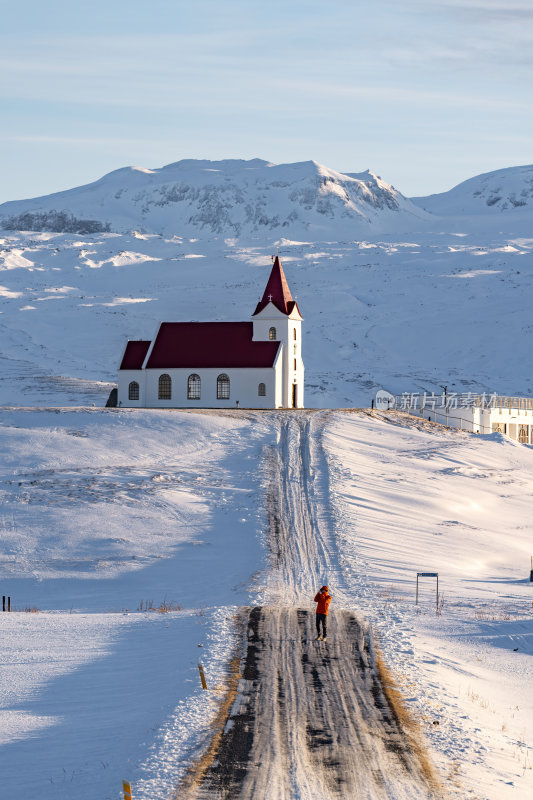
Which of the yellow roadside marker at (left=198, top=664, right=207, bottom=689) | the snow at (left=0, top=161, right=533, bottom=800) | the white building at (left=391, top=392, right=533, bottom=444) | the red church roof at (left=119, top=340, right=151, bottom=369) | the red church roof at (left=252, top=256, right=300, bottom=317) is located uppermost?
the red church roof at (left=252, top=256, right=300, bottom=317)

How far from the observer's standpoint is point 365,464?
60438 mm

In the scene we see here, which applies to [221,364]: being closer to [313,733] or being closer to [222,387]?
[222,387]

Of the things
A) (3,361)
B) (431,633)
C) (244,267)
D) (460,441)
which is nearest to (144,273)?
(244,267)

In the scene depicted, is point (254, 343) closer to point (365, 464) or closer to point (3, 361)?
point (365, 464)

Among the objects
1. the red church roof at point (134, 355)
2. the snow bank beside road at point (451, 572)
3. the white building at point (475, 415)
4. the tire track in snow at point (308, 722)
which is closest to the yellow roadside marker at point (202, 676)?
the tire track in snow at point (308, 722)

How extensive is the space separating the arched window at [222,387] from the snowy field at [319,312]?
1831 centimetres

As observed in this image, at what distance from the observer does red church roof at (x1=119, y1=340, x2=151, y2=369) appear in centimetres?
8006

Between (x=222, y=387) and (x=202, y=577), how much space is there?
130 ft

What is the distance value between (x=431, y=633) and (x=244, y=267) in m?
157

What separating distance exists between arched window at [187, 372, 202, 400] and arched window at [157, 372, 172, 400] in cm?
154

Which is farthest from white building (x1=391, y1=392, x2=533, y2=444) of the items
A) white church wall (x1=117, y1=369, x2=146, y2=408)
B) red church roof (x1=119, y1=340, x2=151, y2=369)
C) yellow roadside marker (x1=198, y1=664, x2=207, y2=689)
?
yellow roadside marker (x1=198, y1=664, x2=207, y2=689)

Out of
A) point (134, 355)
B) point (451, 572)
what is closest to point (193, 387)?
point (134, 355)

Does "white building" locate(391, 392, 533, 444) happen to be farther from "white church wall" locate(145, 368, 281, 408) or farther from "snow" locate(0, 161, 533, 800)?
"white church wall" locate(145, 368, 281, 408)

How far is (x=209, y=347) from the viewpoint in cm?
7981
